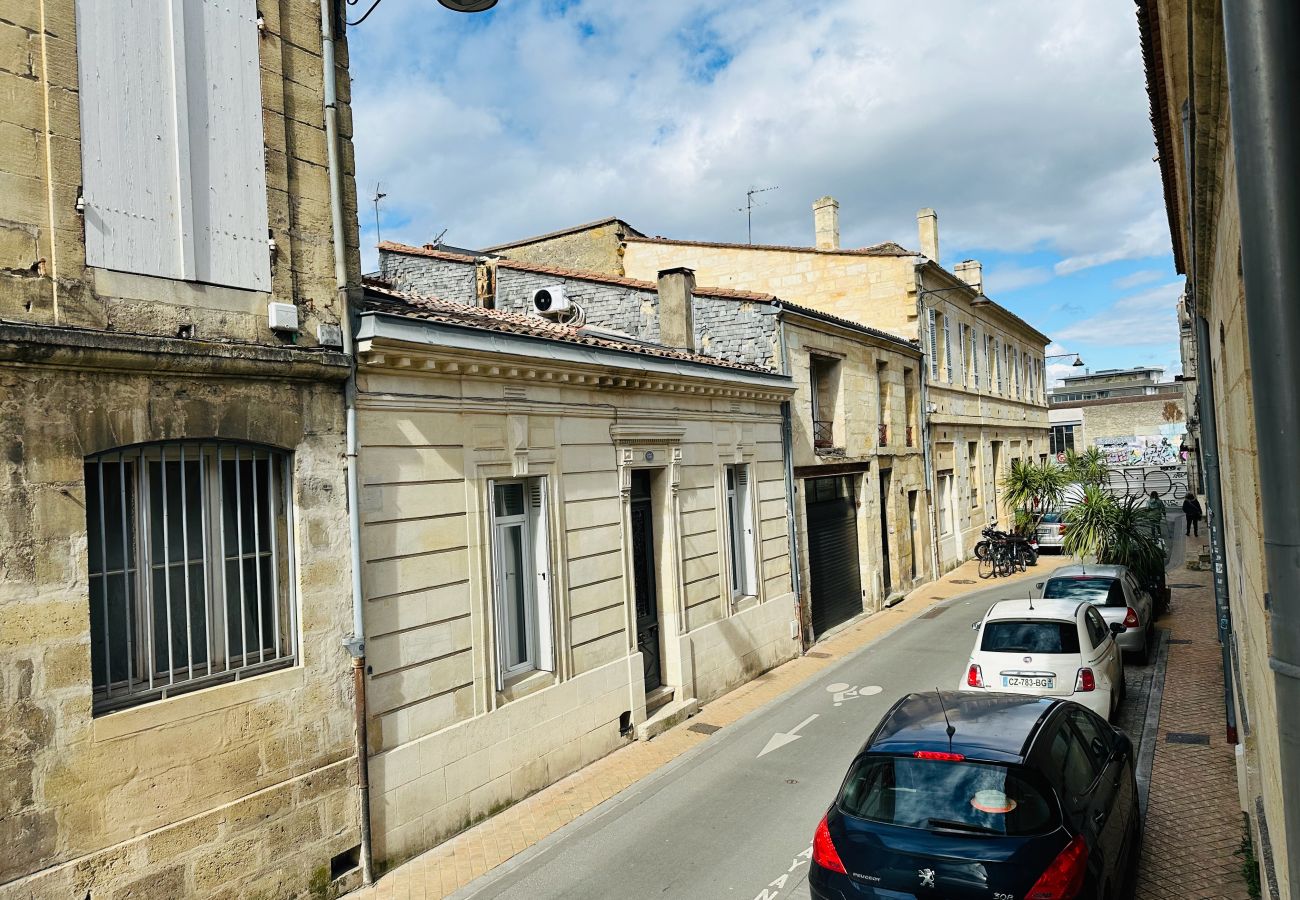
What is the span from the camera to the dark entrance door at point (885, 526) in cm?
2012

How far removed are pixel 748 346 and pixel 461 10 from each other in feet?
32.5

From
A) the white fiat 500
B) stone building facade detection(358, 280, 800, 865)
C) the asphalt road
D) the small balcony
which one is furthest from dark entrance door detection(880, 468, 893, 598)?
the white fiat 500

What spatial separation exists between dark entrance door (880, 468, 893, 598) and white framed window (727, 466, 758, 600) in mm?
6685

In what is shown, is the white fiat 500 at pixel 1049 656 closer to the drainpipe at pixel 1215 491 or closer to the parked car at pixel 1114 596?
the drainpipe at pixel 1215 491

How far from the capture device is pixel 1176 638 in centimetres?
1417

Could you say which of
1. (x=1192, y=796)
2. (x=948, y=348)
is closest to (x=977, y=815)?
(x=1192, y=796)

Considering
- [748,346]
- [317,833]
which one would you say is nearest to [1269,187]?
[317,833]

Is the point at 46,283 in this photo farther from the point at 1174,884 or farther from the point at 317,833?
the point at 1174,884

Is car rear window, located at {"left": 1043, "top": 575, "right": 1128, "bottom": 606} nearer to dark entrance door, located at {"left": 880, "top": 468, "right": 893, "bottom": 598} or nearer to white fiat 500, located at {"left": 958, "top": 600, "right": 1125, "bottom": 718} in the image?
white fiat 500, located at {"left": 958, "top": 600, "right": 1125, "bottom": 718}

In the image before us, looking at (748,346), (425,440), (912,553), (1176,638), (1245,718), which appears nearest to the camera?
(1245,718)

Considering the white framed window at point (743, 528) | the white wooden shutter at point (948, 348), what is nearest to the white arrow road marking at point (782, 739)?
the white framed window at point (743, 528)

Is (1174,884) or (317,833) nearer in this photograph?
(1174,884)

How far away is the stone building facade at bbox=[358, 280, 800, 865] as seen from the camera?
7.70 metres

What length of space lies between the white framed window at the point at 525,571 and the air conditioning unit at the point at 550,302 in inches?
278
